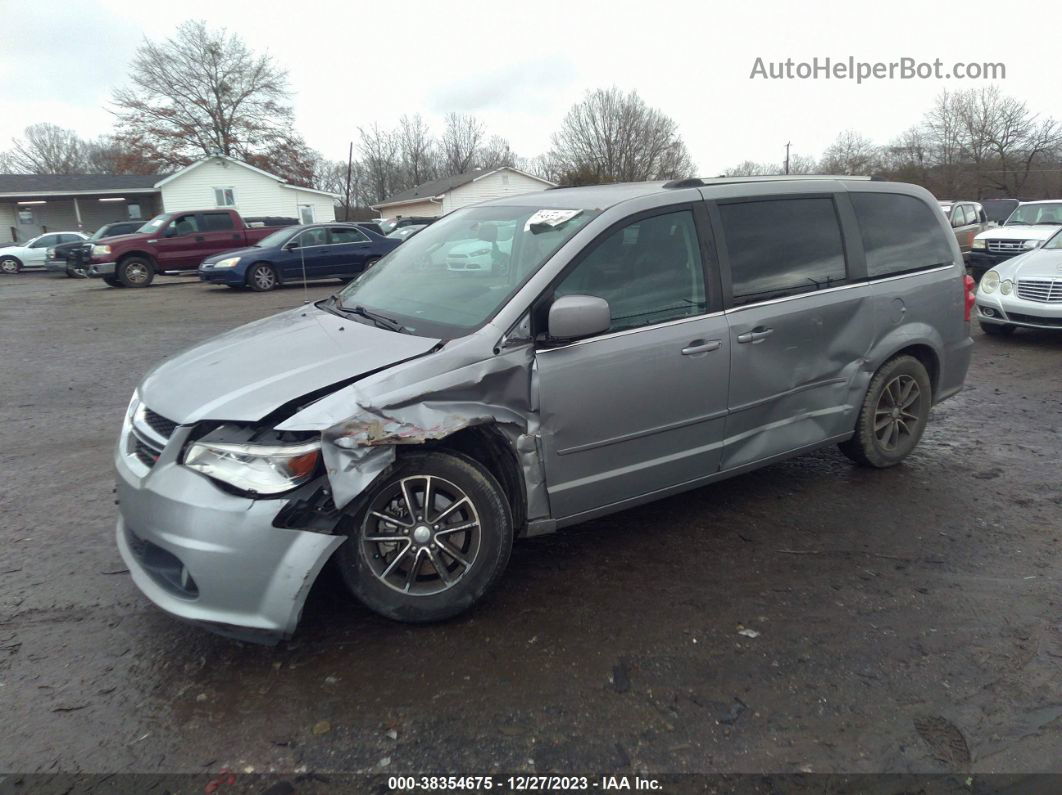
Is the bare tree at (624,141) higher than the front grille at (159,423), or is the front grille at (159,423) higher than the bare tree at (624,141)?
the bare tree at (624,141)

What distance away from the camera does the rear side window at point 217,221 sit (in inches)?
774

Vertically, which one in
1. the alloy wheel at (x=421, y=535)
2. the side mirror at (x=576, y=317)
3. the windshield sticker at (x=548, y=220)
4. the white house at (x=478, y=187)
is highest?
the white house at (x=478, y=187)

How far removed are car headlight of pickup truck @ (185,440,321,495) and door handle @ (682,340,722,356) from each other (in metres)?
1.83

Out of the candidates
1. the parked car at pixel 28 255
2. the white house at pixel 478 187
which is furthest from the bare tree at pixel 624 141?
the parked car at pixel 28 255

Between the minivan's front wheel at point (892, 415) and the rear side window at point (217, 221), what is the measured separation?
61.6 ft

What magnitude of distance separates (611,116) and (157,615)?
61473mm

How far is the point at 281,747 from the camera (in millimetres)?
2471

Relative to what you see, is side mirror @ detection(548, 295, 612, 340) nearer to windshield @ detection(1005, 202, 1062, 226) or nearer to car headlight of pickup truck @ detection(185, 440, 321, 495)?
car headlight of pickup truck @ detection(185, 440, 321, 495)

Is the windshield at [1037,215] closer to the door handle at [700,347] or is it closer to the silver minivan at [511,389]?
the silver minivan at [511,389]

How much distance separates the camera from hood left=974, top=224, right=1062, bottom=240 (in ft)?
47.9

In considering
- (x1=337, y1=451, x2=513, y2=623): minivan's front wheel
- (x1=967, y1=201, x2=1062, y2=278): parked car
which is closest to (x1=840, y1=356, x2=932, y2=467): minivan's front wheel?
(x1=337, y1=451, x2=513, y2=623): minivan's front wheel

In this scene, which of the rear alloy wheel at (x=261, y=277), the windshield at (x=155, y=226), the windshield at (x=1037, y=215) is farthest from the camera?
the windshield at (x=155, y=226)

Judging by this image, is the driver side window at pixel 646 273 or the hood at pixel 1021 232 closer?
the driver side window at pixel 646 273

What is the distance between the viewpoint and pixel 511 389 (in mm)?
3184
